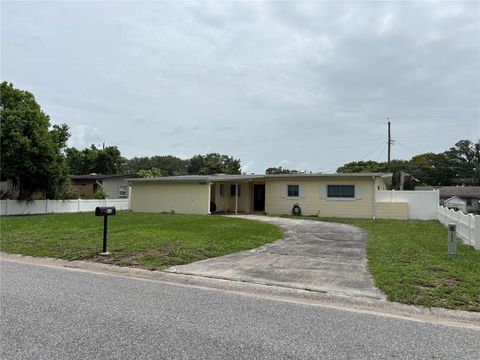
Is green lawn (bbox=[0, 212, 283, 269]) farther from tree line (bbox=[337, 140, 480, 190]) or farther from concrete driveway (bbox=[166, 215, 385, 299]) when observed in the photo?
tree line (bbox=[337, 140, 480, 190])

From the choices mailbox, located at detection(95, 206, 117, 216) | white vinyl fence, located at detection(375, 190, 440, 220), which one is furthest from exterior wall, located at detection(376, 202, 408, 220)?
mailbox, located at detection(95, 206, 117, 216)

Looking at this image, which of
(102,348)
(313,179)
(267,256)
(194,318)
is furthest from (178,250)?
(313,179)

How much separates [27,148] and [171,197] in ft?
30.8

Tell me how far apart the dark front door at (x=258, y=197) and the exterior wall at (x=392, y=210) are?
27.4 ft

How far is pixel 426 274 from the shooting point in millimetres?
7633

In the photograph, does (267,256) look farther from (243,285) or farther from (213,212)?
(213,212)

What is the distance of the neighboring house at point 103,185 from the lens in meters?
38.9

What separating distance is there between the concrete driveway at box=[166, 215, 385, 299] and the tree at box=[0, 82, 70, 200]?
63.1 ft

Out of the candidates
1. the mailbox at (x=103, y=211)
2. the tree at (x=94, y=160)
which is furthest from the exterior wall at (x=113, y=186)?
the mailbox at (x=103, y=211)

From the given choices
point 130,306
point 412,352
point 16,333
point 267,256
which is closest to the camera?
point 412,352

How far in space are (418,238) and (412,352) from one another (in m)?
10.1

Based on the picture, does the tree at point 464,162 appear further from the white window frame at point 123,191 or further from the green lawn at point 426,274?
Result: the green lawn at point 426,274

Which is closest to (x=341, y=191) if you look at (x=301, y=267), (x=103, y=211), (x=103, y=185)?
(x=301, y=267)

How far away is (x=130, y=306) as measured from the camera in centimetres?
602
